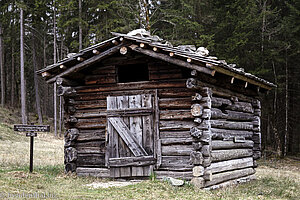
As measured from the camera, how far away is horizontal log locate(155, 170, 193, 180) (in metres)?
10.8

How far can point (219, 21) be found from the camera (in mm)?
25547

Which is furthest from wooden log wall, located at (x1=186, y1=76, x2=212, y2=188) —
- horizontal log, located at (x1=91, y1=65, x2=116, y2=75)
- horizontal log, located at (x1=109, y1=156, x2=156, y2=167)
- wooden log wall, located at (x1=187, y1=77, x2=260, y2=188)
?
horizontal log, located at (x1=91, y1=65, x2=116, y2=75)

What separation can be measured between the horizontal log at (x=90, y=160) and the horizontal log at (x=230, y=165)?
3.58 meters

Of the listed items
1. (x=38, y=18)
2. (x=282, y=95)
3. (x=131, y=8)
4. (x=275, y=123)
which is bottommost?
(x=275, y=123)

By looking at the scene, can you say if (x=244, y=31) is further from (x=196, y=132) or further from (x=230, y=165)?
(x=196, y=132)

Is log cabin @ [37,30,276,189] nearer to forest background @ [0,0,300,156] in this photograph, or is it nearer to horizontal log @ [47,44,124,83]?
horizontal log @ [47,44,124,83]

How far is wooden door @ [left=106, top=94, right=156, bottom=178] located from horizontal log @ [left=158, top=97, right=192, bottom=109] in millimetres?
350

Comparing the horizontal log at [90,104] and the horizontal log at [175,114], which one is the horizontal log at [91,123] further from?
the horizontal log at [175,114]

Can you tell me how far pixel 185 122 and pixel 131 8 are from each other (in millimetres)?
12944

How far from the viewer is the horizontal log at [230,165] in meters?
11.3

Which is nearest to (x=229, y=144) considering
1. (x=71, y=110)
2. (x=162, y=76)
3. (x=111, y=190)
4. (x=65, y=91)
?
(x=162, y=76)

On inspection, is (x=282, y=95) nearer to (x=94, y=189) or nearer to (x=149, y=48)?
(x=149, y=48)

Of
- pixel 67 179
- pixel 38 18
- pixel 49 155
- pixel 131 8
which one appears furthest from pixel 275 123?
pixel 38 18

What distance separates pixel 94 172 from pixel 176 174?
2.91 meters
